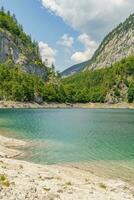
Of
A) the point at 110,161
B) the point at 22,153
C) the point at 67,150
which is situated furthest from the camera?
the point at 67,150

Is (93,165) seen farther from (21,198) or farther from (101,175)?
(21,198)

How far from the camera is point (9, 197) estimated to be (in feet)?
93.0

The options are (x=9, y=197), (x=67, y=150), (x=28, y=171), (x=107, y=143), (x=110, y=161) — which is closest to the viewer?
(x=9, y=197)

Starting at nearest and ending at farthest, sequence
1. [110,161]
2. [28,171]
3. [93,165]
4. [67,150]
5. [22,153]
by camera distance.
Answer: [28,171]
[93,165]
[110,161]
[22,153]
[67,150]

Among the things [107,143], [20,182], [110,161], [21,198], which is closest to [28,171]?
[20,182]

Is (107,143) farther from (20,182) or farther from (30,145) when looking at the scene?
(20,182)

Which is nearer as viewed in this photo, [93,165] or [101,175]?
[101,175]

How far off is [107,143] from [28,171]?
138 ft

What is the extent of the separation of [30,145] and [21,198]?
42373 mm

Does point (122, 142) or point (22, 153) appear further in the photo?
point (122, 142)

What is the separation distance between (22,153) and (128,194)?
29466 millimetres

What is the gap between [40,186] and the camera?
3228 cm

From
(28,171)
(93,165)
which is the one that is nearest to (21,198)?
(28,171)

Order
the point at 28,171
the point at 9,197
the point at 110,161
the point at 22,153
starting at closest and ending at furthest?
the point at 9,197
the point at 28,171
the point at 110,161
the point at 22,153
